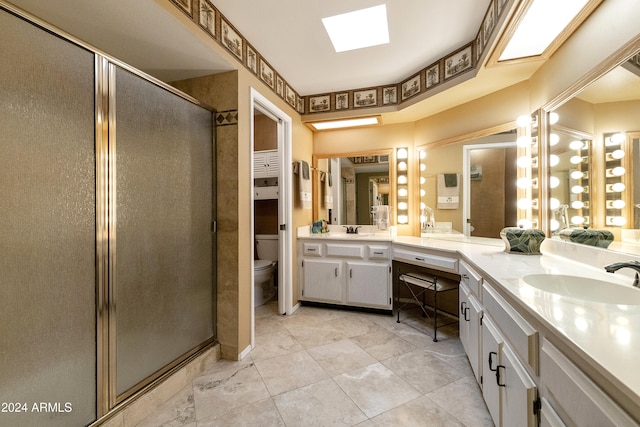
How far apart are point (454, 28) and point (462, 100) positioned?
755mm

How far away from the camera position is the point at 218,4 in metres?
1.58

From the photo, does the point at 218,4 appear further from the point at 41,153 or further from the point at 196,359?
the point at 196,359

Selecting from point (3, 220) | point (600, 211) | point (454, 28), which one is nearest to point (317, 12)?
point (454, 28)

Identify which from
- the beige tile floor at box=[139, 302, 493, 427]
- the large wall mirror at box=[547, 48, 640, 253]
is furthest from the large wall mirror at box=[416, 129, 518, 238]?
the beige tile floor at box=[139, 302, 493, 427]

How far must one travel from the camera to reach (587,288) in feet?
3.64

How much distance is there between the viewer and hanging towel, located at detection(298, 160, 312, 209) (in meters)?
2.78

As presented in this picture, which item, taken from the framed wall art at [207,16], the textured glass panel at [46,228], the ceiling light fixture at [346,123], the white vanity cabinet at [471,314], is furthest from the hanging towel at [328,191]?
the textured glass panel at [46,228]

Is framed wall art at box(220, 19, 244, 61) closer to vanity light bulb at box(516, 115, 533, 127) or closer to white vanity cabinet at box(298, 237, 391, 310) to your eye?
white vanity cabinet at box(298, 237, 391, 310)

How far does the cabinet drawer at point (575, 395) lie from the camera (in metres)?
0.49

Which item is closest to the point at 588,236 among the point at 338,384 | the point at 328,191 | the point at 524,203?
the point at 524,203

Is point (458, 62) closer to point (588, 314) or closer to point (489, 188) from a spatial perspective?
point (489, 188)

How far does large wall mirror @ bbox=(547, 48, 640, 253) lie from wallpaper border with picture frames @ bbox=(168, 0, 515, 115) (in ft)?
2.12

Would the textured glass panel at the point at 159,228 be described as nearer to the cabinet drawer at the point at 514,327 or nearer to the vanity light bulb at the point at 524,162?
the cabinet drawer at the point at 514,327

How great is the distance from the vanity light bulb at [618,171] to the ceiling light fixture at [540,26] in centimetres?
85
